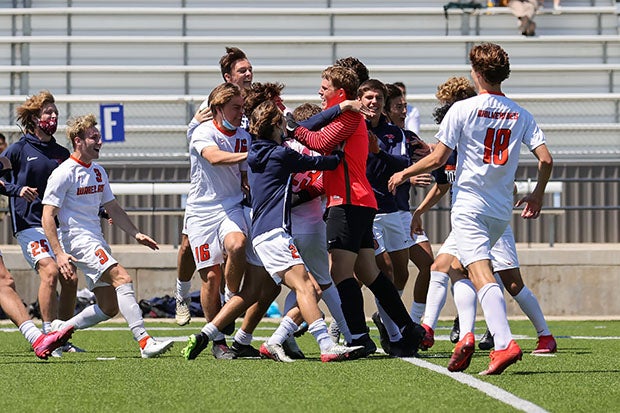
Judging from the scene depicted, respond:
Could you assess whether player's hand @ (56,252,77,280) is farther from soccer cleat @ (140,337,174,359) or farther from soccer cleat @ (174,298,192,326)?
soccer cleat @ (174,298,192,326)

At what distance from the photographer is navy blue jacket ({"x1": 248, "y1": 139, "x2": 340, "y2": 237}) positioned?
800 centimetres

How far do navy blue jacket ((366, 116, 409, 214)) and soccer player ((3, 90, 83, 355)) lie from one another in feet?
8.14

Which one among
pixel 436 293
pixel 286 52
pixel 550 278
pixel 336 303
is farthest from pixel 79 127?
pixel 286 52

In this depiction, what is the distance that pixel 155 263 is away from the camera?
14.9m

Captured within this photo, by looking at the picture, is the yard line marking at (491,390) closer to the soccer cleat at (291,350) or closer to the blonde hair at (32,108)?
the soccer cleat at (291,350)

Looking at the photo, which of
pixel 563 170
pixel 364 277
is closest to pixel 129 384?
pixel 364 277

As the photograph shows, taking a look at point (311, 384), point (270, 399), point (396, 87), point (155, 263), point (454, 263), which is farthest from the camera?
point (155, 263)

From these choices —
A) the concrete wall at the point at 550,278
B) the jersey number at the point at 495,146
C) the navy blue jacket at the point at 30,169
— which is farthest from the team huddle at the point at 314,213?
the concrete wall at the point at 550,278

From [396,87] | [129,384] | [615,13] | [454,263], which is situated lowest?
[129,384]

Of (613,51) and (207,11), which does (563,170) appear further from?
(207,11)

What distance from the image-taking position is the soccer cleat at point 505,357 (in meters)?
6.96

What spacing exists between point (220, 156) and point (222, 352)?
135cm

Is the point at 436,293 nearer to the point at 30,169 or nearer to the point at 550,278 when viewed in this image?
the point at 30,169

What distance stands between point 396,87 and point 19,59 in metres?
10.9
